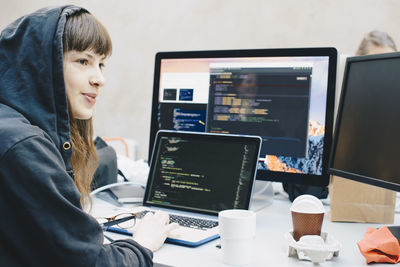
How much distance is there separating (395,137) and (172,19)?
2453mm

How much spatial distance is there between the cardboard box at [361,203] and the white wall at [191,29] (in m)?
1.78

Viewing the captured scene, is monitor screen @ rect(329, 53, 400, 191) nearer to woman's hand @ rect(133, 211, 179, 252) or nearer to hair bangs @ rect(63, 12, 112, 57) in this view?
woman's hand @ rect(133, 211, 179, 252)

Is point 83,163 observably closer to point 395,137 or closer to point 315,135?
point 315,135

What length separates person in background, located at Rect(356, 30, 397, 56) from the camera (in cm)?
235

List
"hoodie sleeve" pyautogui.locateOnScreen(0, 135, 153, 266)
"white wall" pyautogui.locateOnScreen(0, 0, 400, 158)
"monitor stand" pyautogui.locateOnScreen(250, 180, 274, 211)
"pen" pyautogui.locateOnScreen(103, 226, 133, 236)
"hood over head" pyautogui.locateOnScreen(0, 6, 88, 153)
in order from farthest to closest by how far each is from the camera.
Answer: "white wall" pyautogui.locateOnScreen(0, 0, 400, 158) < "monitor stand" pyautogui.locateOnScreen(250, 180, 274, 211) < "pen" pyautogui.locateOnScreen(103, 226, 133, 236) < "hood over head" pyautogui.locateOnScreen(0, 6, 88, 153) < "hoodie sleeve" pyautogui.locateOnScreen(0, 135, 153, 266)

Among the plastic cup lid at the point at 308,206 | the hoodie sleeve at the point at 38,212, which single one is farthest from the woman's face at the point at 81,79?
the plastic cup lid at the point at 308,206

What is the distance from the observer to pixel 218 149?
1.18 meters

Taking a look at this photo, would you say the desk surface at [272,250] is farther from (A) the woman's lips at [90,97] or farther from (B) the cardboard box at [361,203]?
(A) the woman's lips at [90,97]

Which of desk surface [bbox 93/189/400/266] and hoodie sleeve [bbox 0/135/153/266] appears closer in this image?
hoodie sleeve [bbox 0/135/153/266]

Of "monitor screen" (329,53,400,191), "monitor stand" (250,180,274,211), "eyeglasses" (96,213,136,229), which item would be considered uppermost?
"monitor screen" (329,53,400,191)

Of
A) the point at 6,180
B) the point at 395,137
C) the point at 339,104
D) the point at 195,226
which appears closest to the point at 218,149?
the point at 195,226

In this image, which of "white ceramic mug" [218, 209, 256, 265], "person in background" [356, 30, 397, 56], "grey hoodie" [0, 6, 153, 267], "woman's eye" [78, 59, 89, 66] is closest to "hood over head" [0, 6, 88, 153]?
"grey hoodie" [0, 6, 153, 267]

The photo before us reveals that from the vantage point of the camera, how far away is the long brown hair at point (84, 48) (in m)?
0.89

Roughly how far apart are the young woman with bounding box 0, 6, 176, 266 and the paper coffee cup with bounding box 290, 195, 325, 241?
285 mm
